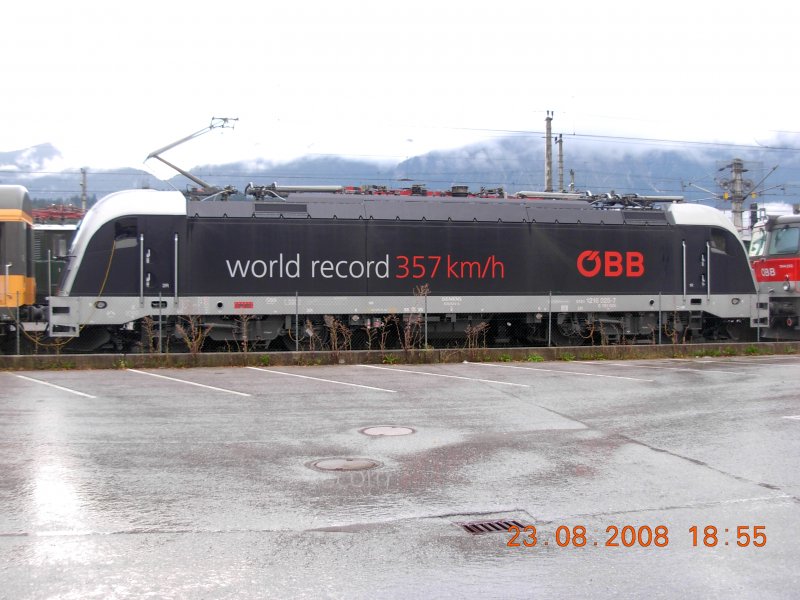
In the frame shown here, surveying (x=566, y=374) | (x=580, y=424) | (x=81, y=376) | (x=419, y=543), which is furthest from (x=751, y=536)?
(x=81, y=376)

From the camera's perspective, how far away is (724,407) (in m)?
10.9

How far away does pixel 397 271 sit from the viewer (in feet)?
61.3

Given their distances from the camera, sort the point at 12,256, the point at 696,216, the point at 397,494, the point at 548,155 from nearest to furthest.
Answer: the point at 397,494
the point at 12,256
the point at 696,216
the point at 548,155

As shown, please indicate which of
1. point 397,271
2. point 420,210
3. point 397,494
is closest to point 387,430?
point 397,494

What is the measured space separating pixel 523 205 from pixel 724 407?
993cm

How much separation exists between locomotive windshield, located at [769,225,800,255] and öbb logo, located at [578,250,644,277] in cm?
515

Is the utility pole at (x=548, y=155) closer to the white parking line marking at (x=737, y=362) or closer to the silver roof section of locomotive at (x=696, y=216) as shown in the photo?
the silver roof section of locomotive at (x=696, y=216)

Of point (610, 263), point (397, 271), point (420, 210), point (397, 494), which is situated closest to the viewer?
point (397, 494)

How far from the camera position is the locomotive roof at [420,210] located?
59.4 ft

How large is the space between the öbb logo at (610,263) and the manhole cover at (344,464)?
13273mm

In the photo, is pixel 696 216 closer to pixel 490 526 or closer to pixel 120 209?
pixel 120 209

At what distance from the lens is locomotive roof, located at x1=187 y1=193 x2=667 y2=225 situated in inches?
712

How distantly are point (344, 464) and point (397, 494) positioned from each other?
1177 millimetres
